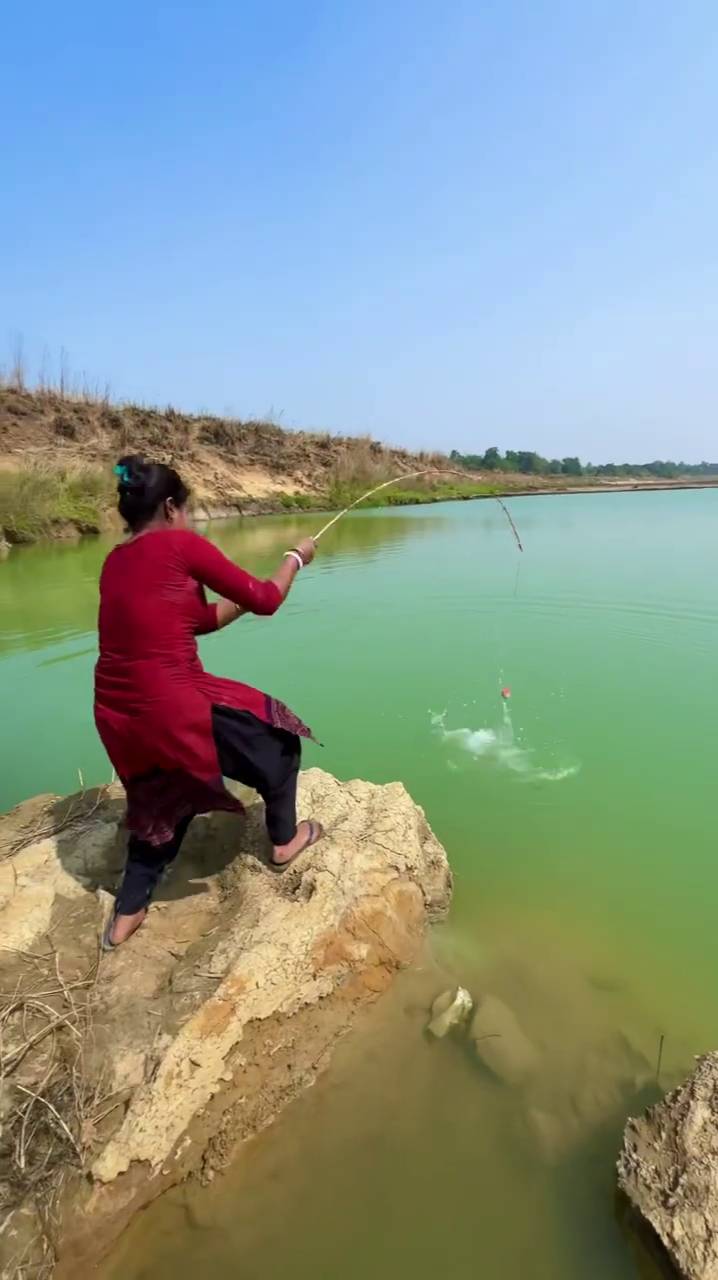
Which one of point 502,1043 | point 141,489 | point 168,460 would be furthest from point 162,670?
point 168,460

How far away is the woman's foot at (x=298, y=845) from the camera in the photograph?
2.48 metres

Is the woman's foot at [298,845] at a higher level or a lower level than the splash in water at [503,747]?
higher

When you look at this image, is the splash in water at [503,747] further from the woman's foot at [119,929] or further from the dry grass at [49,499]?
the dry grass at [49,499]

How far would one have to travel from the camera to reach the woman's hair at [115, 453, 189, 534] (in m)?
2.00

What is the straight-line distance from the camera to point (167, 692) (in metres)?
2.06

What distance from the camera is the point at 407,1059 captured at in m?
2.14

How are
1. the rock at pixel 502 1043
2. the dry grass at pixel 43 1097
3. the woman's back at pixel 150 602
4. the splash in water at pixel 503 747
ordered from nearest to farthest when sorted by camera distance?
the dry grass at pixel 43 1097 → the woman's back at pixel 150 602 → the rock at pixel 502 1043 → the splash in water at pixel 503 747

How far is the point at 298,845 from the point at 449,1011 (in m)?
0.75

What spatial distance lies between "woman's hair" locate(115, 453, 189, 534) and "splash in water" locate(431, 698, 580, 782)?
2.88 metres

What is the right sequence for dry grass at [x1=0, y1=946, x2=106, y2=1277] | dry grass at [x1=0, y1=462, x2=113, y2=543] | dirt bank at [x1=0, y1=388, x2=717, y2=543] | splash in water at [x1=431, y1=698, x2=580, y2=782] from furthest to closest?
1. dirt bank at [x1=0, y1=388, x2=717, y2=543]
2. dry grass at [x1=0, y1=462, x2=113, y2=543]
3. splash in water at [x1=431, y1=698, x2=580, y2=782]
4. dry grass at [x1=0, y1=946, x2=106, y2=1277]

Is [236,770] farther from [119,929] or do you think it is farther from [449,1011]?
[449,1011]

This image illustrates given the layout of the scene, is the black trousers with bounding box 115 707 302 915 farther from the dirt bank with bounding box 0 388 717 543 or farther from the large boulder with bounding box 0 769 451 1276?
the dirt bank with bounding box 0 388 717 543

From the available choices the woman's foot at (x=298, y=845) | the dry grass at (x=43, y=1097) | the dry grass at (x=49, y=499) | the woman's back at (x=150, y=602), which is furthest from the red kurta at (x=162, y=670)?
the dry grass at (x=49, y=499)

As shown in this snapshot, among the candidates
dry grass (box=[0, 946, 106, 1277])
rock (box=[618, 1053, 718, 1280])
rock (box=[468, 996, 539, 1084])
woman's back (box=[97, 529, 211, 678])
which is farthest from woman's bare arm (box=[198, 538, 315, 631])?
rock (box=[618, 1053, 718, 1280])
